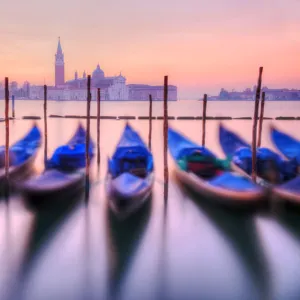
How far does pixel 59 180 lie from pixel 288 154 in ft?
15.8

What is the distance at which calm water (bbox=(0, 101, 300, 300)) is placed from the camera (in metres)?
3.39

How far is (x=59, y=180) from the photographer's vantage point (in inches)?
205

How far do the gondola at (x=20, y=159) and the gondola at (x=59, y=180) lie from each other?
0.79 meters

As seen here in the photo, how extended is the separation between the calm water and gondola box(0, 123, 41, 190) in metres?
0.83

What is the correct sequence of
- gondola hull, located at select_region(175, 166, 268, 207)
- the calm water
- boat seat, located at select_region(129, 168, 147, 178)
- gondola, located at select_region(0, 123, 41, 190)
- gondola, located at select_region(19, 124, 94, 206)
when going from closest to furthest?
the calm water
gondola hull, located at select_region(175, 166, 268, 207)
gondola, located at select_region(19, 124, 94, 206)
boat seat, located at select_region(129, 168, 147, 178)
gondola, located at select_region(0, 123, 41, 190)

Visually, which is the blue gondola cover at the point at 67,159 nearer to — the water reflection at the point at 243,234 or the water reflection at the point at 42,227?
the water reflection at the point at 42,227

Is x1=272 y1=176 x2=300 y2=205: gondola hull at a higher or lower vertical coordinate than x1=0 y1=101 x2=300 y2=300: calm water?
higher

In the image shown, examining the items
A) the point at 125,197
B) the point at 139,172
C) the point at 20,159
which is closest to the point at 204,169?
the point at 139,172

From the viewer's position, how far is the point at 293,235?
466 centimetres

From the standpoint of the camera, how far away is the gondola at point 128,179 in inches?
176

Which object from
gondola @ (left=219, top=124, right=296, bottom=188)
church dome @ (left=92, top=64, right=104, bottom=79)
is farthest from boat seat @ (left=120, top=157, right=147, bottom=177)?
church dome @ (left=92, top=64, right=104, bottom=79)

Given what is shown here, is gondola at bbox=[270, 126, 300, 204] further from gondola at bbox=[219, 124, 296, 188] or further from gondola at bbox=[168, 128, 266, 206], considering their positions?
gondola at bbox=[168, 128, 266, 206]

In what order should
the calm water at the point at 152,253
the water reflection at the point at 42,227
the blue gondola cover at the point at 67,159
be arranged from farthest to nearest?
the blue gondola cover at the point at 67,159 < the water reflection at the point at 42,227 < the calm water at the point at 152,253

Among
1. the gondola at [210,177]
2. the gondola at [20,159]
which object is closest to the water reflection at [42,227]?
the gondola at [20,159]
